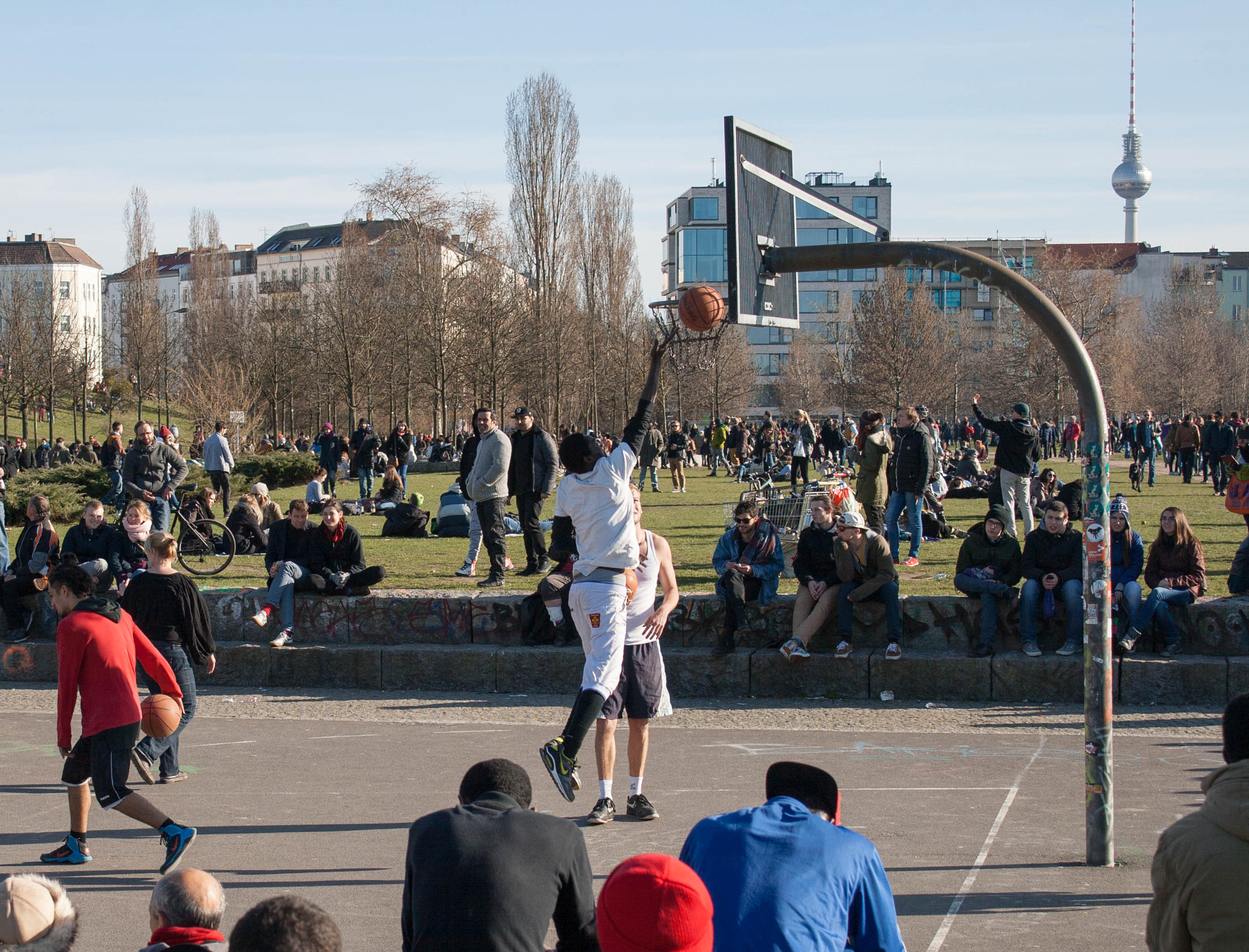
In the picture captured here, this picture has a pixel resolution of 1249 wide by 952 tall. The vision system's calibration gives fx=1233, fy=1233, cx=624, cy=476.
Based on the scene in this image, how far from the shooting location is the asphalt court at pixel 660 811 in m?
5.46

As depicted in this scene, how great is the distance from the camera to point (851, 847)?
332cm

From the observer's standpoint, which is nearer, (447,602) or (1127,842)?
(1127,842)

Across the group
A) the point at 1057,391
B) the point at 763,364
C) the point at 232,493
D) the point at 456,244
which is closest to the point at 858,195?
the point at 763,364

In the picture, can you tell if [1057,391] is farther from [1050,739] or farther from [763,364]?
[763,364]

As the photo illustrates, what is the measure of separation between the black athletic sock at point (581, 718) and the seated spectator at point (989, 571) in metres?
4.91

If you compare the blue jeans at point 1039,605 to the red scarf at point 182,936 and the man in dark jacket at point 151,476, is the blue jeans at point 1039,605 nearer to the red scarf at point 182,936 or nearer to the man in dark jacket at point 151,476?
the red scarf at point 182,936

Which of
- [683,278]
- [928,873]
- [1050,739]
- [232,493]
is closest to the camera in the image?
[928,873]

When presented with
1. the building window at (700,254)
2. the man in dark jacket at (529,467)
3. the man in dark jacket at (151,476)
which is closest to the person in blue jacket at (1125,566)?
the man in dark jacket at (529,467)

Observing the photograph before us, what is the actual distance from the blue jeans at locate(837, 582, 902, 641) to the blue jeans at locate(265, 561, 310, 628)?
499 cm

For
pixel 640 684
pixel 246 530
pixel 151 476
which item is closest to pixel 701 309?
pixel 640 684

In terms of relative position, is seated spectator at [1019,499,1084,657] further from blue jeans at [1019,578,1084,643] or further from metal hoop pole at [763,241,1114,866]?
metal hoop pole at [763,241,1114,866]

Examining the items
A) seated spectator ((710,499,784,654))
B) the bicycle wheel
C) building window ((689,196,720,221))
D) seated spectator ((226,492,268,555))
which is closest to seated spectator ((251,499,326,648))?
the bicycle wheel

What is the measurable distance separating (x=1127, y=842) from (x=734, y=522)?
5568 millimetres

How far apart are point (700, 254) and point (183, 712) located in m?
98.0
